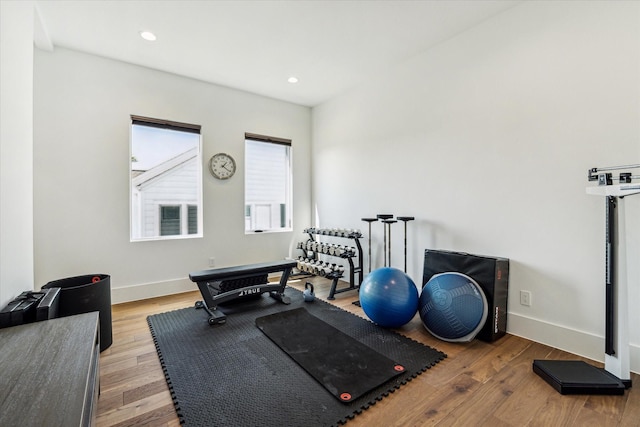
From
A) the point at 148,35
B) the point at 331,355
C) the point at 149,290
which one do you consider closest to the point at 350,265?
the point at 331,355

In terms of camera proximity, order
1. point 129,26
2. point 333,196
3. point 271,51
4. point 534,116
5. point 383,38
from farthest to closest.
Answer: point 333,196 < point 271,51 < point 383,38 < point 129,26 < point 534,116

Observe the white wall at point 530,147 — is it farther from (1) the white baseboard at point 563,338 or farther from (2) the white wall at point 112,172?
(2) the white wall at point 112,172

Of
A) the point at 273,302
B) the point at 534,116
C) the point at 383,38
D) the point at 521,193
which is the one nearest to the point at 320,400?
the point at 273,302

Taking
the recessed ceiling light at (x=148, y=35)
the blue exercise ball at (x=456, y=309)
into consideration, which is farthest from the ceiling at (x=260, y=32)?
the blue exercise ball at (x=456, y=309)

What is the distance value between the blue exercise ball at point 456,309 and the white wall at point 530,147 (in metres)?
0.48

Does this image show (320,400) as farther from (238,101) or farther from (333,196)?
(238,101)

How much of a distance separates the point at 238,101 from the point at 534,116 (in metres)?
3.62

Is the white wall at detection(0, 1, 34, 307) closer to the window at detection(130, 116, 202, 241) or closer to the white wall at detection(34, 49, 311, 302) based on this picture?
the white wall at detection(34, 49, 311, 302)

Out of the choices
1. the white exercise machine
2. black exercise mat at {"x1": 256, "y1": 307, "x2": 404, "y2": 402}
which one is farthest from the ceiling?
black exercise mat at {"x1": 256, "y1": 307, "x2": 404, "y2": 402}

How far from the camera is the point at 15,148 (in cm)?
185

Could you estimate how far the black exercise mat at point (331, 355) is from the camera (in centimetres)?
184

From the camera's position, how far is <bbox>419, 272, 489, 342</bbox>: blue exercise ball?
93.1 inches

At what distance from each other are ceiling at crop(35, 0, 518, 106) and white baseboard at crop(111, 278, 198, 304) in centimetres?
270

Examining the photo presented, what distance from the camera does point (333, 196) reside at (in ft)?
15.2
